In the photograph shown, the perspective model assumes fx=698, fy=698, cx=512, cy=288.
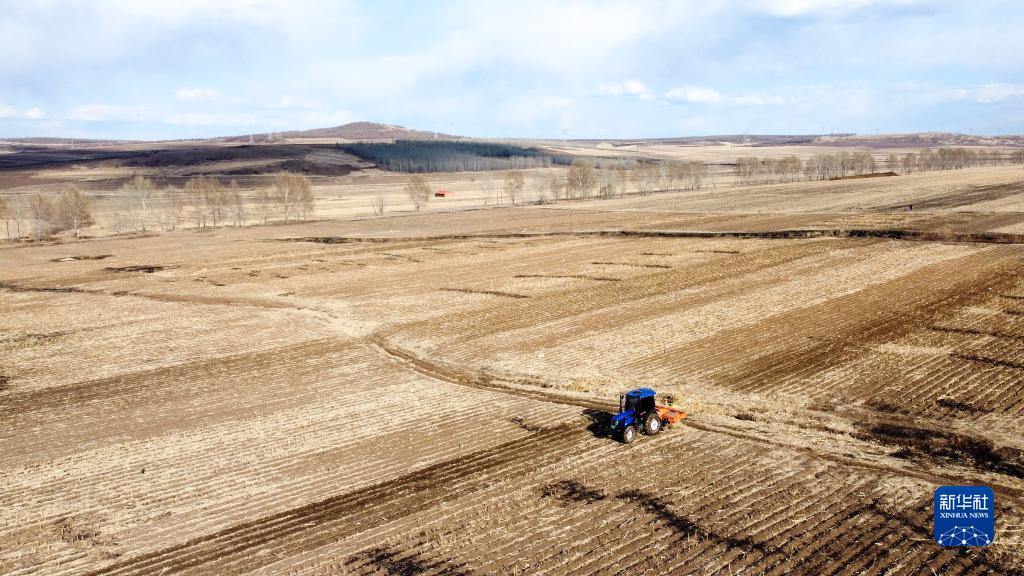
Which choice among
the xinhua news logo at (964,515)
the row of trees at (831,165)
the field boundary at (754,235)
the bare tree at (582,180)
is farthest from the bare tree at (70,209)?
the row of trees at (831,165)

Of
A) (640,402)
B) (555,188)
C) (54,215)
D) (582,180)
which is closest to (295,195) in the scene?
(54,215)

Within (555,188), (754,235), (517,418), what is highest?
(555,188)

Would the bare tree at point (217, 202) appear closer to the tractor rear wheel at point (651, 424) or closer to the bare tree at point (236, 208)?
the bare tree at point (236, 208)

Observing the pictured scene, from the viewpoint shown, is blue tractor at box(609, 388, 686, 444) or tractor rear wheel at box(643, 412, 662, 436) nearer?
blue tractor at box(609, 388, 686, 444)

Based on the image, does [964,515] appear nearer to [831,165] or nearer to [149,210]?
[149,210]

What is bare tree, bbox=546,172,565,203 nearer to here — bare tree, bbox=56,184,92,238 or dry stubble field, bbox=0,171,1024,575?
bare tree, bbox=56,184,92,238

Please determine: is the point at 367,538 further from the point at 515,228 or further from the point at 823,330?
the point at 515,228

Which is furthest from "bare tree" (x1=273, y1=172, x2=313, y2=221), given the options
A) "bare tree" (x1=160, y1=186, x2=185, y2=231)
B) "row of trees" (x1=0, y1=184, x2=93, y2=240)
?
"row of trees" (x1=0, y1=184, x2=93, y2=240)
